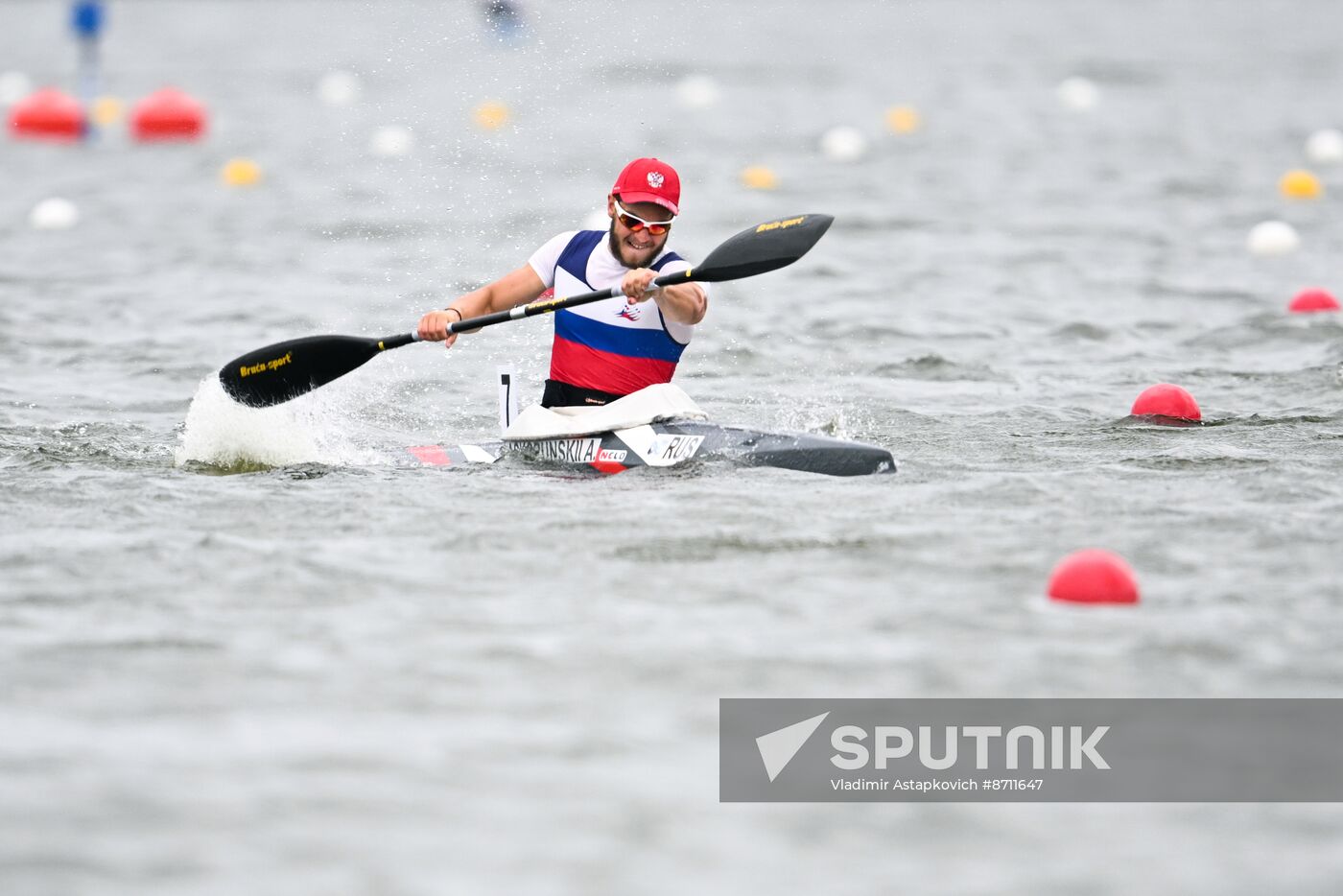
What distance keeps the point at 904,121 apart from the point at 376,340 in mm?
15776

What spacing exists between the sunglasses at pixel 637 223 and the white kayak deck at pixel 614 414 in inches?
29.9

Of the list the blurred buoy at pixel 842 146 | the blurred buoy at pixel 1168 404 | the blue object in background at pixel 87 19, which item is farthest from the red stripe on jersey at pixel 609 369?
the blue object in background at pixel 87 19

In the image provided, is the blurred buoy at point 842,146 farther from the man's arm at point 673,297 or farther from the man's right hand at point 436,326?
the man's right hand at point 436,326

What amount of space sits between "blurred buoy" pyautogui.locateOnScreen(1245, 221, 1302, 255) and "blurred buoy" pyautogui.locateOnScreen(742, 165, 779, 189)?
17.4 feet

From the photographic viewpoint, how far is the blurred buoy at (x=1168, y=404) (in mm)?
9500

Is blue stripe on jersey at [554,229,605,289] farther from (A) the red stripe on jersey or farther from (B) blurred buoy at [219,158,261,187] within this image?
(B) blurred buoy at [219,158,261,187]

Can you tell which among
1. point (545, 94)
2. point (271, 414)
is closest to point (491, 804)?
point (271, 414)

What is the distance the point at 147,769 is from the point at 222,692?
1.81 ft

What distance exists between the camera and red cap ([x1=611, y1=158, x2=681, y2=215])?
7868 mm

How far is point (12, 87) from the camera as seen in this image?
28.0m

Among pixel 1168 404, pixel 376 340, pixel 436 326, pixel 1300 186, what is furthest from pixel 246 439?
pixel 1300 186

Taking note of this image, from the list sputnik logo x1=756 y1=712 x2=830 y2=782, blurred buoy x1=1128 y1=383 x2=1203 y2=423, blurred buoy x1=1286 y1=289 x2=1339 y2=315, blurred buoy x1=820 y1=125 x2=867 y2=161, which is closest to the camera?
sputnik logo x1=756 y1=712 x2=830 y2=782

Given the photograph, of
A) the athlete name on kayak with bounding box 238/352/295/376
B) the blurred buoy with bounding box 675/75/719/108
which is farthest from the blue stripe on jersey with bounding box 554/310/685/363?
the blurred buoy with bounding box 675/75/719/108

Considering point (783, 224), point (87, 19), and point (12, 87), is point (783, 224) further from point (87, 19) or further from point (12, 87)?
point (12, 87)
